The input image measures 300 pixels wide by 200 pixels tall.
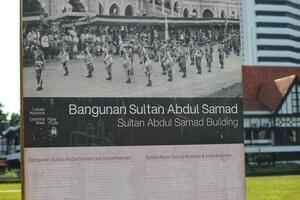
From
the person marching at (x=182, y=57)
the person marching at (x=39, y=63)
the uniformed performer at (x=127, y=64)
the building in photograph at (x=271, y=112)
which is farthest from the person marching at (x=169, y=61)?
the building in photograph at (x=271, y=112)

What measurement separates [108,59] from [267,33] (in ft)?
307

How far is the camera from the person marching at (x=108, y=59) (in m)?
6.18

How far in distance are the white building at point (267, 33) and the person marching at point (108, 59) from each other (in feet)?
299

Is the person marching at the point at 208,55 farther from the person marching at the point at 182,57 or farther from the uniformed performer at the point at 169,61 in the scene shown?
the uniformed performer at the point at 169,61

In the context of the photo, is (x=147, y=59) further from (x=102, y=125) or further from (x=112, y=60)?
(x=102, y=125)

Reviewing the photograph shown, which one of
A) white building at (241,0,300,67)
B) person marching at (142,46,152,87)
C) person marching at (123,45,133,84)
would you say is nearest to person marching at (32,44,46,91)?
person marching at (123,45,133,84)

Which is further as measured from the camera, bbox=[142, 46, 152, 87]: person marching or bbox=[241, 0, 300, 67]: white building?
bbox=[241, 0, 300, 67]: white building

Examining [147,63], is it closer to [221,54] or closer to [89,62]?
[89,62]

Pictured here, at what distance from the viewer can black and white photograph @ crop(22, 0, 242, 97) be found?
19.7 ft

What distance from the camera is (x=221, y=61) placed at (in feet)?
21.5

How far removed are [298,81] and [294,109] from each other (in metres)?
2.48

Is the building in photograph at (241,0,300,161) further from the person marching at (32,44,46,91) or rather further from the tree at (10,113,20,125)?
the person marching at (32,44,46,91)

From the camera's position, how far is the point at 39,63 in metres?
5.99

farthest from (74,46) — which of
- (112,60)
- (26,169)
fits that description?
(26,169)
